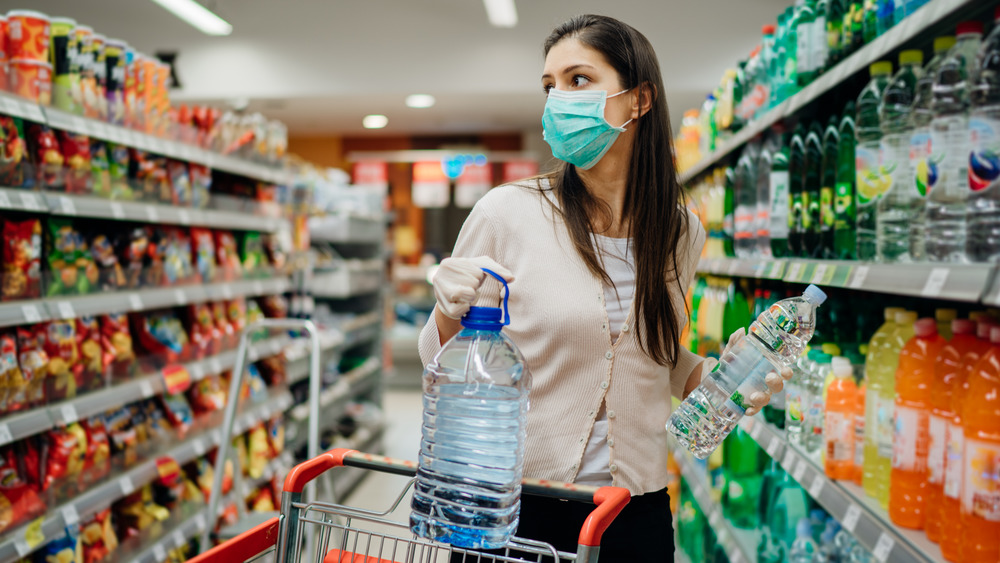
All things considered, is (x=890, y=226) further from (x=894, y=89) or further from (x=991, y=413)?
(x=991, y=413)

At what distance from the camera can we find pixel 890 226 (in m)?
1.54

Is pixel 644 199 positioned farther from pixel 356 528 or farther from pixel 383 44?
pixel 383 44

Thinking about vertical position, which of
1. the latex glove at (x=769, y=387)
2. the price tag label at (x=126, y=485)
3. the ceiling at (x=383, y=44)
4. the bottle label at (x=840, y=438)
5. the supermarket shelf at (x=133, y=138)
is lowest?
the price tag label at (x=126, y=485)

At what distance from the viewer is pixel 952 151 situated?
1.32m

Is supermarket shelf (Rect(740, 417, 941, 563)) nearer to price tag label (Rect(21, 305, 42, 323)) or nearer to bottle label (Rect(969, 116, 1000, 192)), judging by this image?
bottle label (Rect(969, 116, 1000, 192))

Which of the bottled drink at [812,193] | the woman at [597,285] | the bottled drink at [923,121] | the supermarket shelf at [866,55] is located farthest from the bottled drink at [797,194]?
the woman at [597,285]

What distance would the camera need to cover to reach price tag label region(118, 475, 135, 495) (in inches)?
108

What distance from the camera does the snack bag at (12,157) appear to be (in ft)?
7.41

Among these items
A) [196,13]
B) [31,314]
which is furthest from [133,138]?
[196,13]

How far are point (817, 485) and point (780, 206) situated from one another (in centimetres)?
85

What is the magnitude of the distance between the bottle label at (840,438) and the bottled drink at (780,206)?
1.88 feet

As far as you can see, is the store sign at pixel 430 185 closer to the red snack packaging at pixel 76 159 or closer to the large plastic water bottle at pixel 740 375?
the red snack packaging at pixel 76 159

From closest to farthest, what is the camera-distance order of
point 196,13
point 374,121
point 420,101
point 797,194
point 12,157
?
1. point 797,194
2. point 12,157
3. point 196,13
4. point 420,101
5. point 374,121

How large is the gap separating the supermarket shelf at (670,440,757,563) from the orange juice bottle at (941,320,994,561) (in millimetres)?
1114
